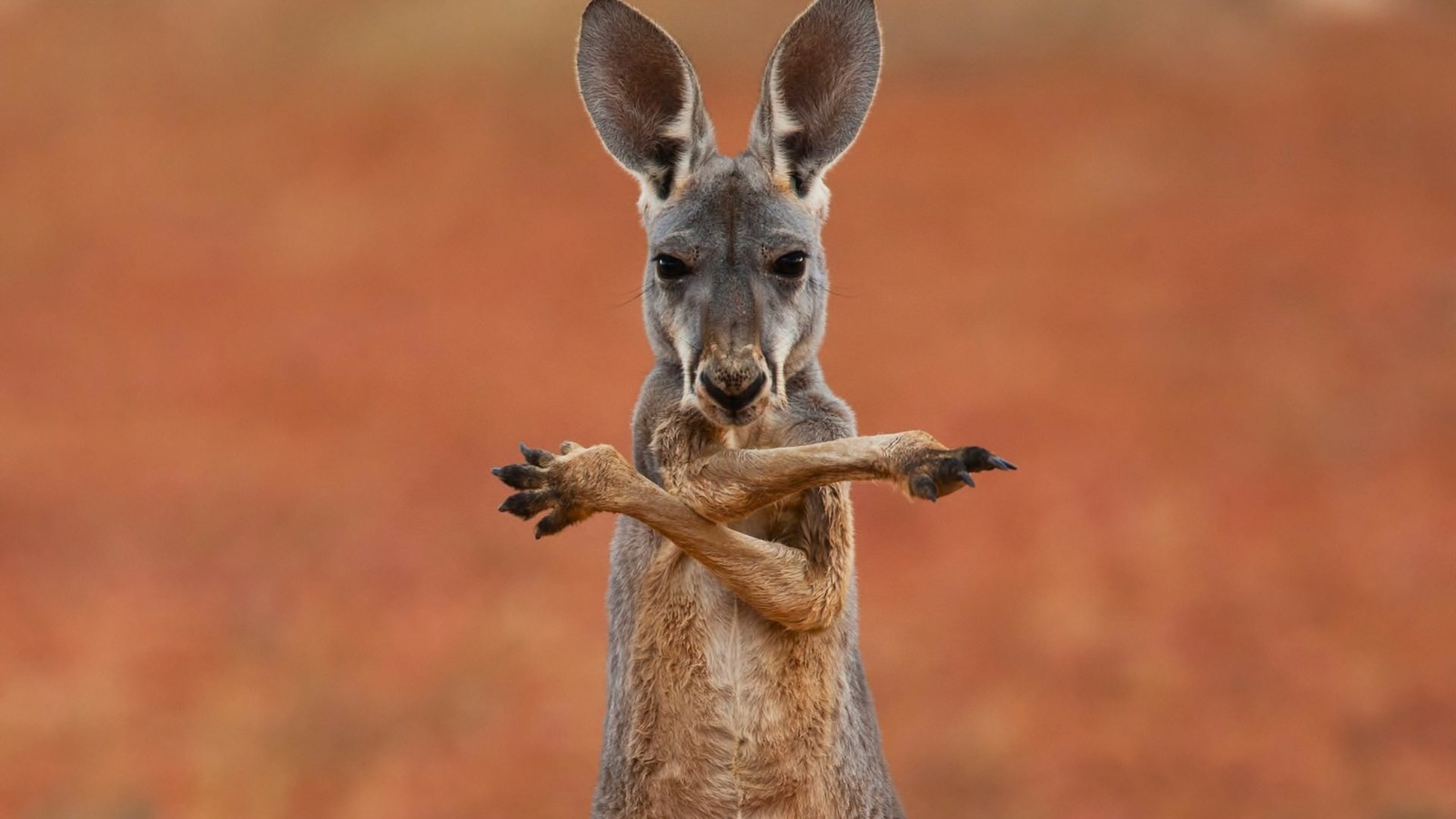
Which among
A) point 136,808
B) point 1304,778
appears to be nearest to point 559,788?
point 136,808

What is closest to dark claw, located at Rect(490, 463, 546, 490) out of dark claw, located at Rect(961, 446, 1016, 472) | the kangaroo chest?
the kangaroo chest

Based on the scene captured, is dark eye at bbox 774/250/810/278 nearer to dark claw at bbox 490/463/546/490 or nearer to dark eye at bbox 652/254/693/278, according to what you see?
dark eye at bbox 652/254/693/278

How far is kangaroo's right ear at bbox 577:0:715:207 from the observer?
→ 4949 mm

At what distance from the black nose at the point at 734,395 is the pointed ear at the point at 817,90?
2.48 ft

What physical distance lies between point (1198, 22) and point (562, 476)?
43.5 meters

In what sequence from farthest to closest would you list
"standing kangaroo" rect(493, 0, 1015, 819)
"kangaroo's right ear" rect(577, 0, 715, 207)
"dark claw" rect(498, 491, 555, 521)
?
"kangaroo's right ear" rect(577, 0, 715, 207), "standing kangaroo" rect(493, 0, 1015, 819), "dark claw" rect(498, 491, 555, 521)

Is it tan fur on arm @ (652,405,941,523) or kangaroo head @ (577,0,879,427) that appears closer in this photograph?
tan fur on arm @ (652,405,941,523)

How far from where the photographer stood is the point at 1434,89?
43.3 meters

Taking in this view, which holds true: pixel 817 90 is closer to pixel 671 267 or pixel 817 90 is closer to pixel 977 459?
pixel 671 267

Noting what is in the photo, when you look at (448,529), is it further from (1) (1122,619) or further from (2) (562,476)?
(2) (562,476)

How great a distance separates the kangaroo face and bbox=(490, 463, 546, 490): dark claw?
45 cm

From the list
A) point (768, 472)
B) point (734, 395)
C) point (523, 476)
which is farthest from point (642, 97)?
point (523, 476)

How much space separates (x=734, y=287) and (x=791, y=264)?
0.20m

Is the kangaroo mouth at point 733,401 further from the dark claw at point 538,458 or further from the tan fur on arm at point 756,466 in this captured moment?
the dark claw at point 538,458
